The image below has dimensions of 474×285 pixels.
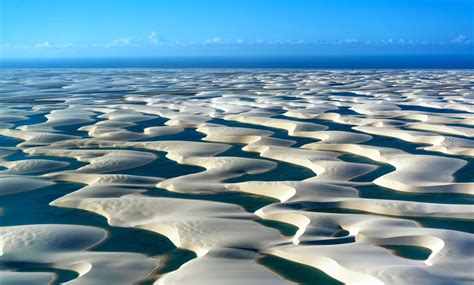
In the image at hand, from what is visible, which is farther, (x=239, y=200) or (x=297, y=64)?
(x=297, y=64)

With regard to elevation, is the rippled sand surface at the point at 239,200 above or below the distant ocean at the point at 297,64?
above

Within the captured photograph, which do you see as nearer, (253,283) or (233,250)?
(253,283)

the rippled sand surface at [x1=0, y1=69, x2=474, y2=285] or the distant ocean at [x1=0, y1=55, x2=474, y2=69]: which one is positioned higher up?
the rippled sand surface at [x1=0, y1=69, x2=474, y2=285]

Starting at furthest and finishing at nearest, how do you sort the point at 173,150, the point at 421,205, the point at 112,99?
1. the point at 112,99
2. the point at 173,150
3. the point at 421,205

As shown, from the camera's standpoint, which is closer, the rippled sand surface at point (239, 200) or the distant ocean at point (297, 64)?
the rippled sand surface at point (239, 200)

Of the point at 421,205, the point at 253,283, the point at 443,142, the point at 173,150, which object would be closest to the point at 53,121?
the point at 173,150

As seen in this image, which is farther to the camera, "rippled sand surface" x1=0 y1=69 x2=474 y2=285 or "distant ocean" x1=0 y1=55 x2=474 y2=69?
"distant ocean" x1=0 y1=55 x2=474 y2=69

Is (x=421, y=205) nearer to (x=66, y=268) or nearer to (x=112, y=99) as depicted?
(x=66, y=268)

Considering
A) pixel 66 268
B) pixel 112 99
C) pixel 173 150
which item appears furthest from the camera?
pixel 112 99
